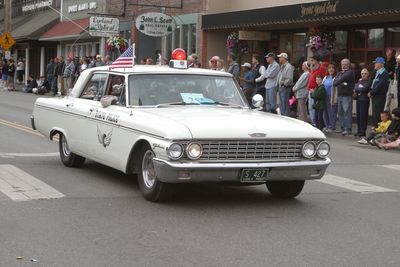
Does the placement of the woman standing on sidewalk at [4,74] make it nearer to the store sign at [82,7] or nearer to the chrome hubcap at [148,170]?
the store sign at [82,7]

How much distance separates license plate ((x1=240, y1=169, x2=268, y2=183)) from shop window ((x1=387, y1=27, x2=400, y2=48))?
44.1 feet

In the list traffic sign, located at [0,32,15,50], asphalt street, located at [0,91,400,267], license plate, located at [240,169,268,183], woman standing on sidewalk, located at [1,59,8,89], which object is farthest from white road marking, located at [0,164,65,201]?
traffic sign, located at [0,32,15,50]

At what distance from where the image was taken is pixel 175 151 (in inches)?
270

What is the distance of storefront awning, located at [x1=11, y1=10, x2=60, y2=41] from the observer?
40.1m

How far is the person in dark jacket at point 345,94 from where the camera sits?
53.6 ft

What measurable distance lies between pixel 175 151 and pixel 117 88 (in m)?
2.04

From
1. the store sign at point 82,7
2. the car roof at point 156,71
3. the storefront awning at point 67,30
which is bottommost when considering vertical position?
the car roof at point 156,71

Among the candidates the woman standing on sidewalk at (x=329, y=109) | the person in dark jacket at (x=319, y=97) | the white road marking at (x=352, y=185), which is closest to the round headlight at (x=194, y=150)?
the white road marking at (x=352, y=185)

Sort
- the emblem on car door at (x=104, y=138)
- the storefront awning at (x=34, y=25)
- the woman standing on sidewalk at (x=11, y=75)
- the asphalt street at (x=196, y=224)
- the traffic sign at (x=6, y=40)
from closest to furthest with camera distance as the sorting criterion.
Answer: the asphalt street at (x=196, y=224), the emblem on car door at (x=104, y=138), the woman standing on sidewalk at (x=11, y=75), the traffic sign at (x=6, y=40), the storefront awning at (x=34, y=25)

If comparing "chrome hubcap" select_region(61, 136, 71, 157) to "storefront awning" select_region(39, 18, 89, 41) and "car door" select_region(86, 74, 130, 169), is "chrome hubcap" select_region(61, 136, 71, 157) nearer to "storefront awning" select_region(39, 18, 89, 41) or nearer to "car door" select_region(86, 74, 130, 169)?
"car door" select_region(86, 74, 130, 169)

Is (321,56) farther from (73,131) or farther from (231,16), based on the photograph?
(73,131)

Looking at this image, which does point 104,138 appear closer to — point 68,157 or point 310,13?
point 68,157

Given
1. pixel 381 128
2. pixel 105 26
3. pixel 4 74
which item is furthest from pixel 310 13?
pixel 4 74

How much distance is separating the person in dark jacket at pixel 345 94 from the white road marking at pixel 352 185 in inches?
267
